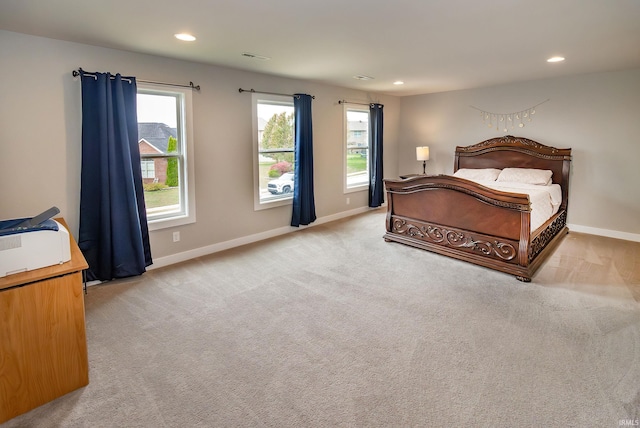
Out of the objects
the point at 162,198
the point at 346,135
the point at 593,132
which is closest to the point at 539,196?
the point at 593,132

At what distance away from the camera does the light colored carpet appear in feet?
6.17

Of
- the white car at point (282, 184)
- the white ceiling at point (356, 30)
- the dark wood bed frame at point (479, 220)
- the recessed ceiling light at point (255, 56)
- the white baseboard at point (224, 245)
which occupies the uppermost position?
the recessed ceiling light at point (255, 56)

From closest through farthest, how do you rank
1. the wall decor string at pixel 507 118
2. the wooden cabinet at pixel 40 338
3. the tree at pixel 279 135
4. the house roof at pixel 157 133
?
the wooden cabinet at pixel 40 338 → the house roof at pixel 157 133 → the tree at pixel 279 135 → the wall decor string at pixel 507 118

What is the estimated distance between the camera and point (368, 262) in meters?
4.15

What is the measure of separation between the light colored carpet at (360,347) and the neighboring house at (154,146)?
1.08 metres

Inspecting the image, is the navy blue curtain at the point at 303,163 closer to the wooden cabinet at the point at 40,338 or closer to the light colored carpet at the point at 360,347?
the light colored carpet at the point at 360,347

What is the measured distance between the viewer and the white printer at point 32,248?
187 cm

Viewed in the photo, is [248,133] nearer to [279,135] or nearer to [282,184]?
[279,135]

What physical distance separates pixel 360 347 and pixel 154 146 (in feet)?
10.3

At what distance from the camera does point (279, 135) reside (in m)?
5.27

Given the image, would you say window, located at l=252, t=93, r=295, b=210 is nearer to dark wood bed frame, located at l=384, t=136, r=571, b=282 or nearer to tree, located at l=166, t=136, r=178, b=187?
tree, located at l=166, t=136, r=178, b=187

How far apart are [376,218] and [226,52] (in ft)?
12.4

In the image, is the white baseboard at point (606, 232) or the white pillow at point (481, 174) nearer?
the white baseboard at point (606, 232)

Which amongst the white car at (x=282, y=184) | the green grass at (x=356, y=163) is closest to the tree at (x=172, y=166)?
the white car at (x=282, y=184)
